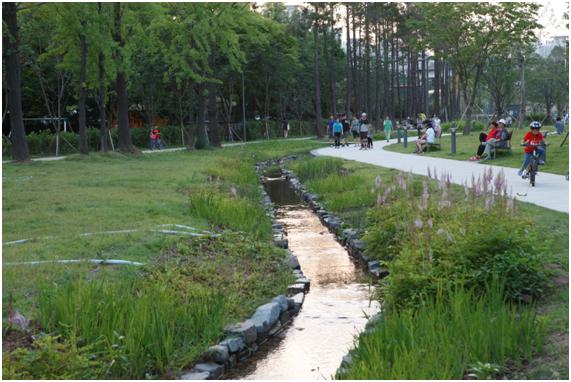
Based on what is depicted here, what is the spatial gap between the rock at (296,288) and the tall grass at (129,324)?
7.07 ft

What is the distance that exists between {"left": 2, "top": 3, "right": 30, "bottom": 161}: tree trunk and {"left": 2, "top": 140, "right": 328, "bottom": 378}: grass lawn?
24.1 feet

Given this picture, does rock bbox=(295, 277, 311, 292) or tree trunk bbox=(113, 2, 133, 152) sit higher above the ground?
tree trunk bbox=(113, 2, 133, 152)

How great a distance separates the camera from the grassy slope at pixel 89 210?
7672 mm

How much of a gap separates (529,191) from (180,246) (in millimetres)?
7758

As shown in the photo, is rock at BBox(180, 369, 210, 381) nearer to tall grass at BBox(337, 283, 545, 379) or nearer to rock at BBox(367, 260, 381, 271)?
tall grass at BBox(337, 283, 545, 379)

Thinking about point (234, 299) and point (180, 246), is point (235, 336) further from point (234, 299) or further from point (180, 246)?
point (180, 246)

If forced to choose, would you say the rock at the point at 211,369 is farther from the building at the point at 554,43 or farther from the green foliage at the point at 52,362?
the building at the point at 554,43

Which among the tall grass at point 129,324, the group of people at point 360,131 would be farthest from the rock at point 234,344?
the group of people at point 360,131

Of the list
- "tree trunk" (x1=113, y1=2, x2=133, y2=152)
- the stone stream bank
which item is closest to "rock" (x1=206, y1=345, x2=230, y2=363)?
the stone stream bank

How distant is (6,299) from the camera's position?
649 cm

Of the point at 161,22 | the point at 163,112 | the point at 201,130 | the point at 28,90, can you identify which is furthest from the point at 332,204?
the point at 163,112

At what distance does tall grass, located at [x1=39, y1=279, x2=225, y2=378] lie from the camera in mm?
5504

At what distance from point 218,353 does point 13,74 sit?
19773 mm

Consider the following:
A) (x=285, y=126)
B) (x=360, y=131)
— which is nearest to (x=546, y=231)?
(x=360, y=131)
